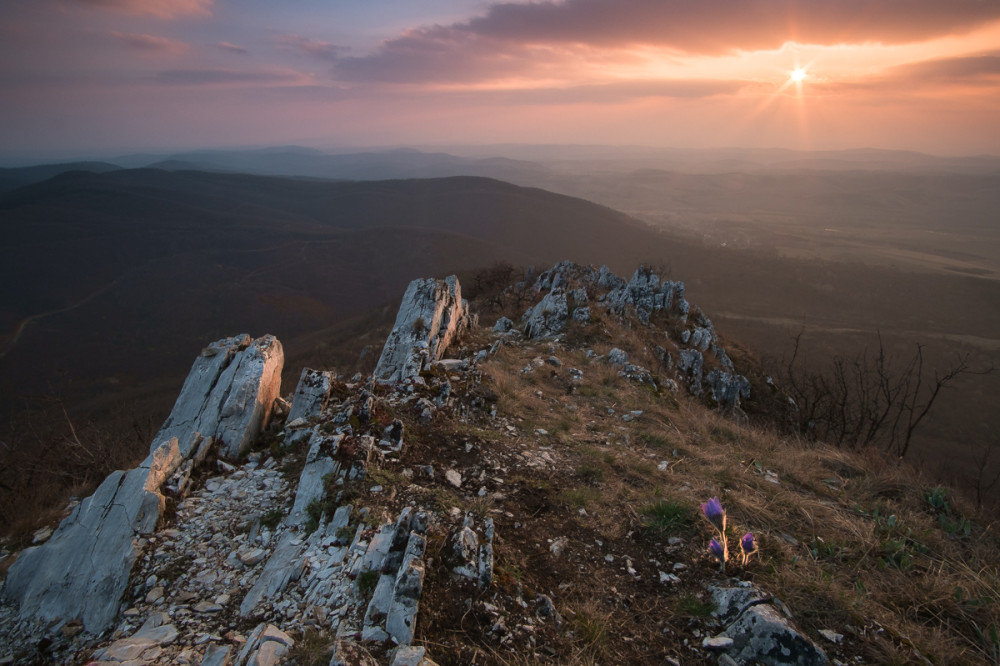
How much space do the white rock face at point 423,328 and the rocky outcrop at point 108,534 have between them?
4869 millimetres

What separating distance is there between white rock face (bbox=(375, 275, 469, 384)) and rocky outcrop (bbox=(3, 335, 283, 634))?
487 cm

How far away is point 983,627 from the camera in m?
4.04

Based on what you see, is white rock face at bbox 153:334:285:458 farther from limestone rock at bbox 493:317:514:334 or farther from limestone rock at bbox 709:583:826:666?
limestone rock at bbox 493:317:514:334

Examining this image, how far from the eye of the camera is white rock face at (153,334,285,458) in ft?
24.9

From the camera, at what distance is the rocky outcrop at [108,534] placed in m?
4.69

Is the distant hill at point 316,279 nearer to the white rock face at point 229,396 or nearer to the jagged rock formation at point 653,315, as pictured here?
the jagged rock formation at point 653,315

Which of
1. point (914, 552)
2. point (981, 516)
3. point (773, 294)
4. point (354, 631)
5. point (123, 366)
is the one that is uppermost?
point (354, 631)

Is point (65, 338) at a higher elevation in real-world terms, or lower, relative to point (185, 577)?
lower

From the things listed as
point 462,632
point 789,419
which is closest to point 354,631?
point 462,632

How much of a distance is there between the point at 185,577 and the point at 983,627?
7907 mm

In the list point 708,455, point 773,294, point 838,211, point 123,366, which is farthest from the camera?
point 838,211

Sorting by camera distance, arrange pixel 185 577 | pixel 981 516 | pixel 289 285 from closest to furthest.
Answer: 1. pixel 185 577
2. pixel 981 516
3. pixel 289 285

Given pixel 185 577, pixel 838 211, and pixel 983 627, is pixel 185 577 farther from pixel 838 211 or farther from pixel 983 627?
pixel 838 211

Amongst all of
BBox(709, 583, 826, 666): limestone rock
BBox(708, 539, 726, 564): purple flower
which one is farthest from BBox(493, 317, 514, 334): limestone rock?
BBox(709, 583, 826, 666): limestone rock
